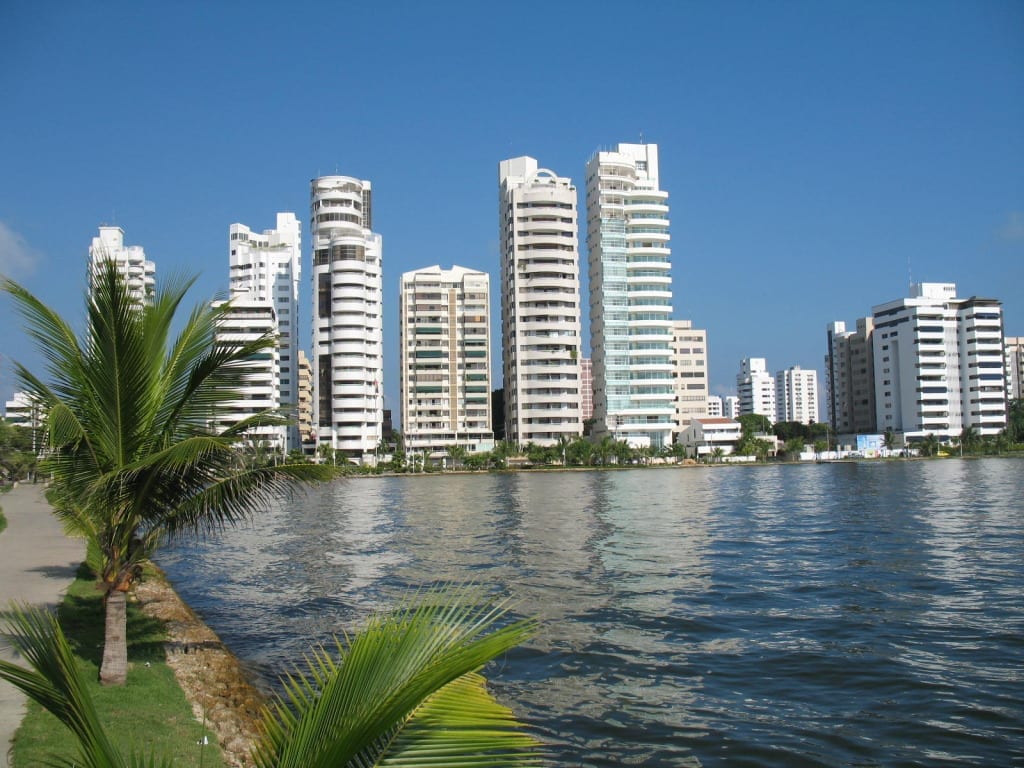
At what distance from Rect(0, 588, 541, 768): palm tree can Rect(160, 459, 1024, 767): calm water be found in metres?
6.36

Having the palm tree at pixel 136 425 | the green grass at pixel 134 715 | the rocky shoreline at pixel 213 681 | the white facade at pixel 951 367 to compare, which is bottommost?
the rocky shoreline at pixel 213 681

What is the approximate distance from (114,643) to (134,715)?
1.46m

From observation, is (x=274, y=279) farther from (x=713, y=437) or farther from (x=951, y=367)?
(x=951, y=367)

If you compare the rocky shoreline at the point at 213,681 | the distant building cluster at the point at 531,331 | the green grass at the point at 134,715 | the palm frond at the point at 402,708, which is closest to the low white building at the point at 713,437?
the distant building cluster at the point at 531,331

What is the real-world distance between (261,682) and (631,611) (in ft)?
25.4

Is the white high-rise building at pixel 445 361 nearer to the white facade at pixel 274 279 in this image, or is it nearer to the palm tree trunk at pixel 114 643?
the white facade at pixel 274 279

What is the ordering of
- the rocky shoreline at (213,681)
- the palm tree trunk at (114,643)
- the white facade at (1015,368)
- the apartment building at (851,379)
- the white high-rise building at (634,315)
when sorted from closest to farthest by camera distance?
the rocky shoreline at (213,681) < the palm tree trunk at (114,643) < the white high-rise building at (634,315) < the apartment building at (851,379) < the white facade at (1015,368)

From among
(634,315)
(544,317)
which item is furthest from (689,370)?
(544,317)

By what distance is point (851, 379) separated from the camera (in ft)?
516

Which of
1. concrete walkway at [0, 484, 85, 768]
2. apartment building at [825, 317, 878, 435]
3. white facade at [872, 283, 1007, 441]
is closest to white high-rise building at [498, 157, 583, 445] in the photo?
→ white facade at [872, 283, 1007, 441]

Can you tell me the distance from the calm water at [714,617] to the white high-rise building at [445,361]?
77.3 metres

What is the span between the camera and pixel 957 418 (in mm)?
127062

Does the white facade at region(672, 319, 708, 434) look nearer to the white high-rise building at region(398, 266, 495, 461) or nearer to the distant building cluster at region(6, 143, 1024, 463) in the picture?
the distant building cluster at region(6, 143, 1024, 463)

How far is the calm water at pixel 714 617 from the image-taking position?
34.4 ft
